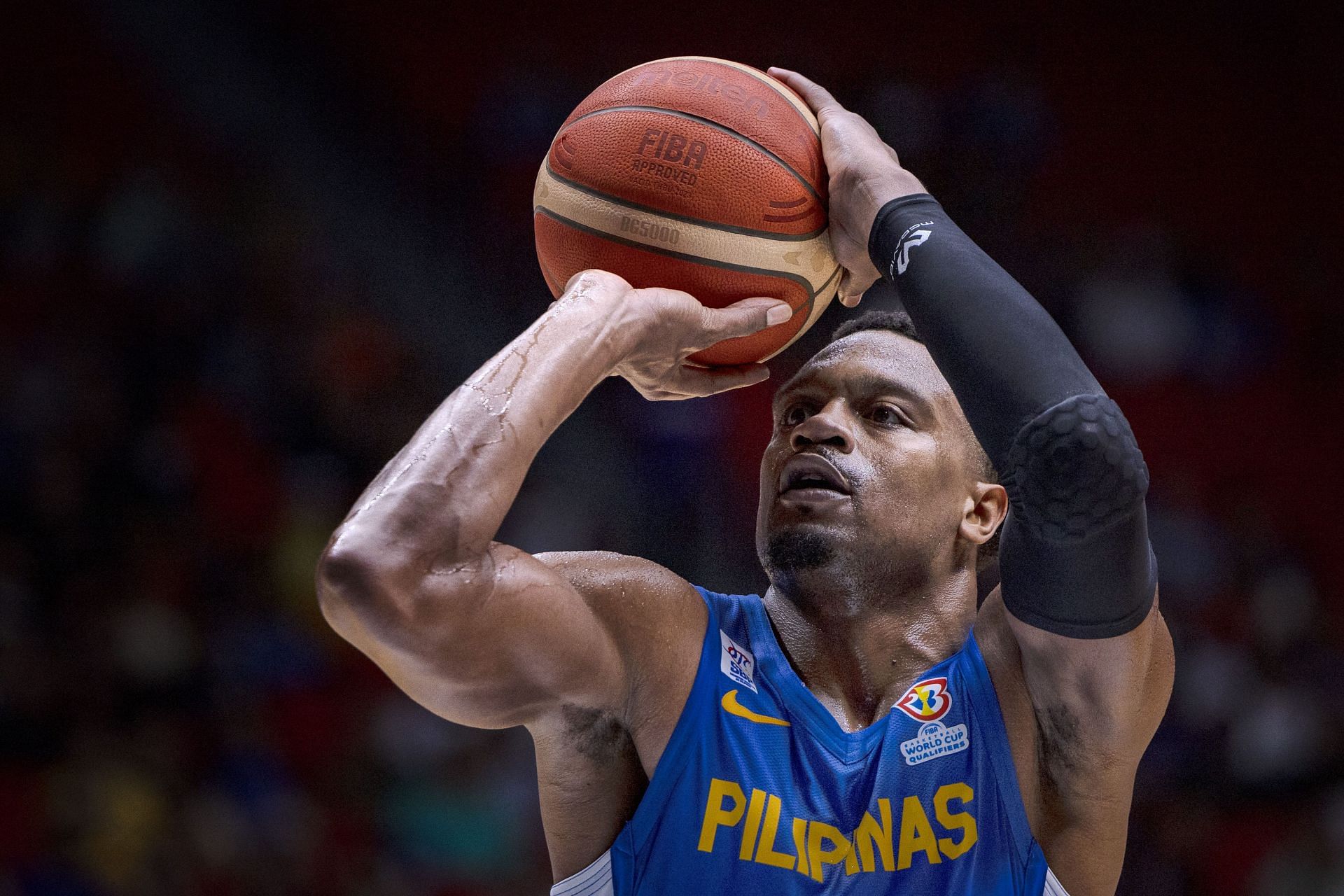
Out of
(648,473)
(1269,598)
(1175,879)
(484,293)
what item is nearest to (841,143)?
(648,473)

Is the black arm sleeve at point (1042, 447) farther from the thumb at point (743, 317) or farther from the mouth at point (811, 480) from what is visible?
the mouth at point (811, 480)

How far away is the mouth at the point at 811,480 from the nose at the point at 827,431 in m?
0.04

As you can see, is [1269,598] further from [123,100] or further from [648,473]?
[123,100]

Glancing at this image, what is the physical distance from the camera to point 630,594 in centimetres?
247

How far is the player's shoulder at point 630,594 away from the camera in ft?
7.88

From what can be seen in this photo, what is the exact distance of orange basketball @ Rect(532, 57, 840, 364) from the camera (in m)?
2.46

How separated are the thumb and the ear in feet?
2.34

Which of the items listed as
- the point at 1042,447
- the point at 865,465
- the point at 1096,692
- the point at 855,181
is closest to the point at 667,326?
the point at 855,181

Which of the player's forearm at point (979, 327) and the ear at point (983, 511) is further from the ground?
the player's forearm at point (979, 327)

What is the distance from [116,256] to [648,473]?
9.82 ft

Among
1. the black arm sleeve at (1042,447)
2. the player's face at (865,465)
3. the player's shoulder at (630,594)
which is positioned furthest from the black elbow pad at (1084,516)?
the player's shoulder at (630,594)

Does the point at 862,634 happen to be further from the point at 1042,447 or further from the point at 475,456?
the point at 475,456

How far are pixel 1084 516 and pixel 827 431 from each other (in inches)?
28.1

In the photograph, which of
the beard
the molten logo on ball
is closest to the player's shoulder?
the beard
